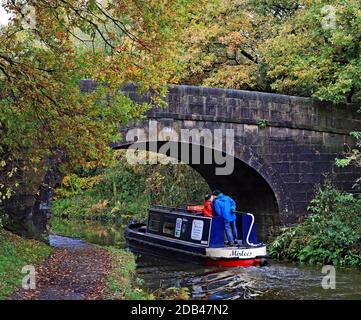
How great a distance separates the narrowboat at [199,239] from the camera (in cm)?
1226

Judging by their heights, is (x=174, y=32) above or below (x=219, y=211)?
above

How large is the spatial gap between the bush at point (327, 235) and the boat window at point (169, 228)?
239 cm

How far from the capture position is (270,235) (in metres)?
15.0

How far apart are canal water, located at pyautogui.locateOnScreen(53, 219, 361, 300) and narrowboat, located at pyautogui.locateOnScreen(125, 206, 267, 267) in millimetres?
236

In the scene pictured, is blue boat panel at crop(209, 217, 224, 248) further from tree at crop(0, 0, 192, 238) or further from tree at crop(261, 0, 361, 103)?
tree at crop(0, 0, 192, 238)

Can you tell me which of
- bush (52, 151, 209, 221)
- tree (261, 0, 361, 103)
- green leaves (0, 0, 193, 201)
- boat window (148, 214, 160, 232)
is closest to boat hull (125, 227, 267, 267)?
boat window (148, 214, 160, 232)

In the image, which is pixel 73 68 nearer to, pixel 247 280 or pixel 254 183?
pixel 247 280

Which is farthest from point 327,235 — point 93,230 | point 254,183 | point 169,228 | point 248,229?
point 93,230

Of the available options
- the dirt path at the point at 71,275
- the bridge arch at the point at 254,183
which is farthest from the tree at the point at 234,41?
the dirt path at the point at 71,275
